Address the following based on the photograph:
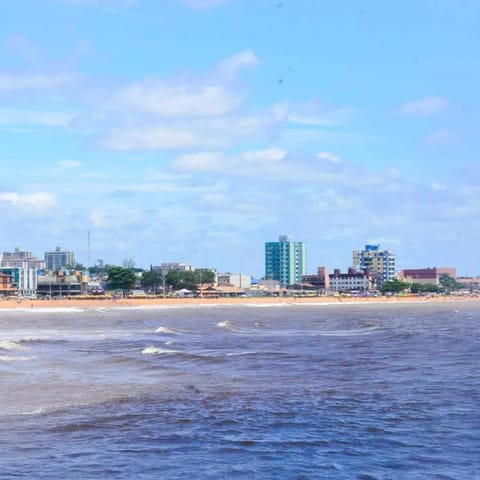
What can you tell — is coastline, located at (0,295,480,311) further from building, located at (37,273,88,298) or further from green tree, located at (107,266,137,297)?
building, located at (37,273,88,298)

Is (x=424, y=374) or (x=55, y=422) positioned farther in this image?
(x=424, y=374)

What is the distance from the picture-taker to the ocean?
53.4ft

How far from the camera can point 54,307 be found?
442 ft

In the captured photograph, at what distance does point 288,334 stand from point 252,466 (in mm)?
40651

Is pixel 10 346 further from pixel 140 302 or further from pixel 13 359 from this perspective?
pixel 140 302

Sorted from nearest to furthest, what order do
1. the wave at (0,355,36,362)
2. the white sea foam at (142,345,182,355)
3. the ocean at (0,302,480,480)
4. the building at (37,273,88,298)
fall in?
1. the ocean at (0,302,480,480)
2. the wave at (0,355,36,362)
3. the white sea foam at (142,345,182,355)
4. the building at (37,273,88,298)

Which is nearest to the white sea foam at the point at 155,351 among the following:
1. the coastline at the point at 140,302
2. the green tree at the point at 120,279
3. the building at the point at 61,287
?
the coastline at the point at 140,302

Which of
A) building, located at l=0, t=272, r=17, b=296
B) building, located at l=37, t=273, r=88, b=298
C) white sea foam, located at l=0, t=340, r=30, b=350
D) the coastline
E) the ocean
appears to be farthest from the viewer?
building, located at l=37, t=273, r=88, b=298

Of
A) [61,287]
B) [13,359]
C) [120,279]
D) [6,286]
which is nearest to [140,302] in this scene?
[120,279]

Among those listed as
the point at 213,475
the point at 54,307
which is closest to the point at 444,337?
the point at 213,475

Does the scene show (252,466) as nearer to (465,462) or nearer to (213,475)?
(213,475)

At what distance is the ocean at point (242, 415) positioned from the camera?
16.3 metres

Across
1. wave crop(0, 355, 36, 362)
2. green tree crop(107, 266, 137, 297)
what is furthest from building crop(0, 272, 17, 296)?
wave crop(0, 355, 36, 362)

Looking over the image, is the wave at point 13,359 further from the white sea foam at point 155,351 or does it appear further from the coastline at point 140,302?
the coastline at point 140,302
